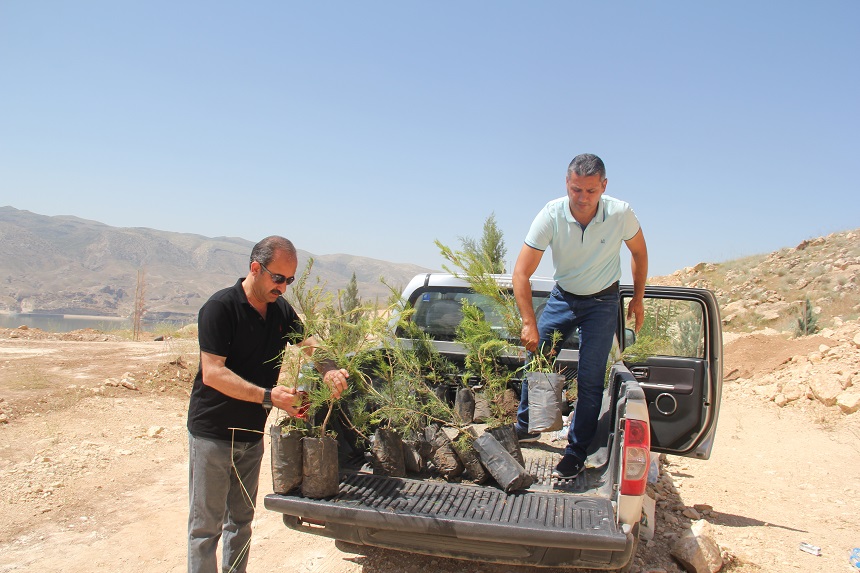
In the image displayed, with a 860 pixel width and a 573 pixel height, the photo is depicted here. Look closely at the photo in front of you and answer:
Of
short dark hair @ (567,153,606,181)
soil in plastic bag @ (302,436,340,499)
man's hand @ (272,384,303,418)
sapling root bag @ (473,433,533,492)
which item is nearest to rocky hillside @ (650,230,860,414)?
short dark hair @ (567,153,606,181)

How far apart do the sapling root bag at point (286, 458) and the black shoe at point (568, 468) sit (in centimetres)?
144

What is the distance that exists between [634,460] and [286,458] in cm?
167

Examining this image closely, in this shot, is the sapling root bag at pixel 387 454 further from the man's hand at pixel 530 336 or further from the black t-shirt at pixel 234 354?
the man's hand at pixel 530 336

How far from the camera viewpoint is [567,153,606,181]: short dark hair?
3451mm

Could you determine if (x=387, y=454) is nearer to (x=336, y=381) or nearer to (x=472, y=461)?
(x=472, y=461)

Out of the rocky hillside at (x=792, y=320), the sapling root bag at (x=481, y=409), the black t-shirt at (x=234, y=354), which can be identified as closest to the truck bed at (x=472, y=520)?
the black t-shirt at (x=234, y=354)

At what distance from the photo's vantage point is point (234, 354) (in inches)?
117

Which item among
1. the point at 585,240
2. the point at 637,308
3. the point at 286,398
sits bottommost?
the point at 286,398

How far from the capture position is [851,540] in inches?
173

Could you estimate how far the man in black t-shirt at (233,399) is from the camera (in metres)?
2.80

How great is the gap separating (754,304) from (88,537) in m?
24.1

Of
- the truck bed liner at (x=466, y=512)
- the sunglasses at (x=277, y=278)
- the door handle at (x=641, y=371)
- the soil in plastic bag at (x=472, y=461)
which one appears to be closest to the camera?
the truck bed liner at (x=466, y=512)

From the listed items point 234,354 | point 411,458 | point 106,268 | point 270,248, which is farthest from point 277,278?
point 106,268

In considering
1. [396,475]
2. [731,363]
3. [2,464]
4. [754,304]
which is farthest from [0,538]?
[754,304]
